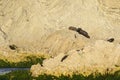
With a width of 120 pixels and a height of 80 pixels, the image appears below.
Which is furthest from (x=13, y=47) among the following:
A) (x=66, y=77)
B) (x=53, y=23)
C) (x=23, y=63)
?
(x=66, y=77)

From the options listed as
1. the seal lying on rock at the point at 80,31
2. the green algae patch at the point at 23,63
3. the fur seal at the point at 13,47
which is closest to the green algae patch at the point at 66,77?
the green algae patch at the point at 23,63

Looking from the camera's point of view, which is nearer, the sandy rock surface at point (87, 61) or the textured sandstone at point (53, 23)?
the sandy rock surface at point (87, 61)

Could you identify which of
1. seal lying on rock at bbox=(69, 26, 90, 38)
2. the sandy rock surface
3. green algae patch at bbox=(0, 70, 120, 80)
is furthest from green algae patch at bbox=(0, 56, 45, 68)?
green algae patch at bbox=(0, 70, 120, 80)

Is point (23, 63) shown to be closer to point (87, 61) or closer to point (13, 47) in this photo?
point (13, 47)

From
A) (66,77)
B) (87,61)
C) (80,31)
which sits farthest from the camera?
(80,31)

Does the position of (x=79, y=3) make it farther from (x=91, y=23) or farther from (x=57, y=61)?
(x=57, y=61)

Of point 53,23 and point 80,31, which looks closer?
point 80,31

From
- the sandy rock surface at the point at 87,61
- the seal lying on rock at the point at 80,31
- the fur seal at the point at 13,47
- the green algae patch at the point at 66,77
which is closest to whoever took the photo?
the green algae patch at the point at 66,77

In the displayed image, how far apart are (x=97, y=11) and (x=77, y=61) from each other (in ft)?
116

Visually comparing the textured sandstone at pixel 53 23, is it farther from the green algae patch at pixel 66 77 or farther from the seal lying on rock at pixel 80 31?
the green algae patch at pixel 66 77

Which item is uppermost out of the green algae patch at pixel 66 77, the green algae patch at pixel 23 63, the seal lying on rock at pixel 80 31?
the green algae patch at pixel 66 77

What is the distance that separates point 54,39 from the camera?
58094 millimetres

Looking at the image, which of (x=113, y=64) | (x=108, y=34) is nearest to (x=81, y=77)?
(x=113, y=64)

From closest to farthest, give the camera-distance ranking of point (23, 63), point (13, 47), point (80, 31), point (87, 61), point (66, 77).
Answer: point (66, 77)
point (87, 61)
point (23, 63)
point (13, 47)
point (80, 31)
